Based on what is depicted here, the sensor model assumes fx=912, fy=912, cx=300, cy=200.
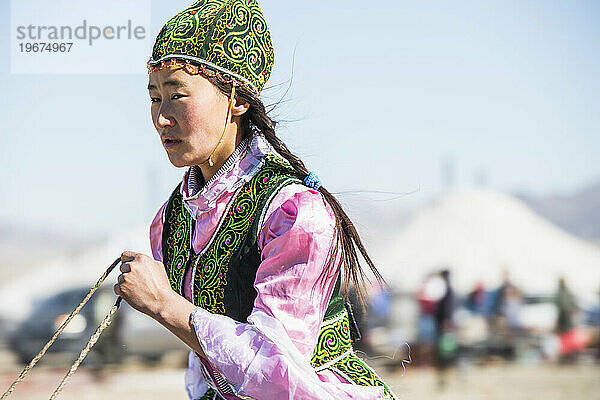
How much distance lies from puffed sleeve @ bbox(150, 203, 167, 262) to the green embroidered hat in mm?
377

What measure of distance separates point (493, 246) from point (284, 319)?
17748mm

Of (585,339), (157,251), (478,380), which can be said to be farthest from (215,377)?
(585,339)

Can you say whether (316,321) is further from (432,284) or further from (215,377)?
(432,284)

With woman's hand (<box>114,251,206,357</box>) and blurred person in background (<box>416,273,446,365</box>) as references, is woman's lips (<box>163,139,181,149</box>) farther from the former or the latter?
blurred person in background (<box>416,273,446,365</box>)

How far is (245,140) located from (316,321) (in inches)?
16.9

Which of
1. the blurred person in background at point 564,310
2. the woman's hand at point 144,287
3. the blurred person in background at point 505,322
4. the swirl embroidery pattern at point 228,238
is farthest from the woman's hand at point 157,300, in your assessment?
the blurred person in background at point 564,310

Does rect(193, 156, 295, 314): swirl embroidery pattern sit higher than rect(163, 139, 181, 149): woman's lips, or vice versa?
rect(163, 139, 181, 149): woman's lips

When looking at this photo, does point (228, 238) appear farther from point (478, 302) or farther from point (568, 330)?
point (478, 302)

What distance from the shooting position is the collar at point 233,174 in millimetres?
1842

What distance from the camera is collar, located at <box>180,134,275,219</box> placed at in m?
1.84

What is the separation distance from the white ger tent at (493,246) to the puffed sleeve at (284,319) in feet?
48.3

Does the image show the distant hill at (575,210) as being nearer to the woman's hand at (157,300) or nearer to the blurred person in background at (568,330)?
the blurred person in background at (568,330)

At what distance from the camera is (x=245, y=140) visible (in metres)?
1.91

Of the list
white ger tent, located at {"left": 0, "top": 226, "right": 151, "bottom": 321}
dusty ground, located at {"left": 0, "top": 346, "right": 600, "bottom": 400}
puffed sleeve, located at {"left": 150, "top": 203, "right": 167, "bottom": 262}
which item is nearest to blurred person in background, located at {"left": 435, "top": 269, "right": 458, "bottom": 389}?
dusty ground, located at {"left": 0, "top": 346, "right": 600, "bottom": 400}
